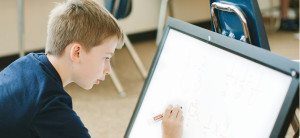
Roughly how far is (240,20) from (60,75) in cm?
47

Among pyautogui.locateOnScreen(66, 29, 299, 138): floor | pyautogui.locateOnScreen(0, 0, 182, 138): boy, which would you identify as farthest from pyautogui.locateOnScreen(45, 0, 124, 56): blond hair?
pyautogui.locateOnScreen(66, 29, 299, 138): floor

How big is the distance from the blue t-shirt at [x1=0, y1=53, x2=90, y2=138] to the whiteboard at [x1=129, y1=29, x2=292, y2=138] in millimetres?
228

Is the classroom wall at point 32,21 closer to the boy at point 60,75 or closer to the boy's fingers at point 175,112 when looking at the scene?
the boy at point 60,75

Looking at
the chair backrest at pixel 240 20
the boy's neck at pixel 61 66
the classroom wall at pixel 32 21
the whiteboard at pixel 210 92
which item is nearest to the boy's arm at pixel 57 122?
the boy's neck at pixel 61 66

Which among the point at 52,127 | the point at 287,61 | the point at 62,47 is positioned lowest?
the point at 52,127

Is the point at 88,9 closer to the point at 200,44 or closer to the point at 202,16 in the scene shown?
the point at 200,44

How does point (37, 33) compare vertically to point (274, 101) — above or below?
below

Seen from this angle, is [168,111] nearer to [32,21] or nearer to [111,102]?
[111,102]

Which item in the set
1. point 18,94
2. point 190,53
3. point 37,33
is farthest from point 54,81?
point 37,33

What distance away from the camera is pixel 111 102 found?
2.50 m

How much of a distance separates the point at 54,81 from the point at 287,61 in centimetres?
50

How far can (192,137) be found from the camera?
936 mm

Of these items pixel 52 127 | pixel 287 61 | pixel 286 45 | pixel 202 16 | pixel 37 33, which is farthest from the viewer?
pixel 202 16

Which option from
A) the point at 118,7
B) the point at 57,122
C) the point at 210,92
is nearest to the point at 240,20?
the point at 210,92
